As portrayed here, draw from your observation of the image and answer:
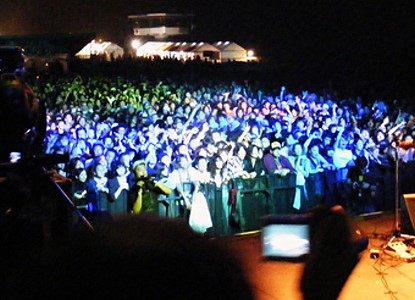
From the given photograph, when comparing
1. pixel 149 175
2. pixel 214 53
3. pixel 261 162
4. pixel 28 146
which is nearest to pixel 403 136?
pixel 261 162

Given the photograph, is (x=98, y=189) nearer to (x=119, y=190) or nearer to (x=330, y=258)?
(x=119, y=190)

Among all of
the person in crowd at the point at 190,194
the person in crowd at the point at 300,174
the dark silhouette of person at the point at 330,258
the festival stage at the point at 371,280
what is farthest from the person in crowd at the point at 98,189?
the dark silhouette of person at the point at 330,258

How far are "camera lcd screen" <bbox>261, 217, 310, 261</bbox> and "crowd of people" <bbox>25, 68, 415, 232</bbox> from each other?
3.36 meters

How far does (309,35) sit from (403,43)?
25.0ft

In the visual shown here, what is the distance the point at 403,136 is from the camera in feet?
31.1

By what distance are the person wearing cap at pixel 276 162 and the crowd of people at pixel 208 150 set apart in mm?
16

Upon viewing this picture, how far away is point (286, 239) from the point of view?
1.69m

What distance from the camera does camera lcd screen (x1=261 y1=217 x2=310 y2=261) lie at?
1442mm

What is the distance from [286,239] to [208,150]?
19.9 ft

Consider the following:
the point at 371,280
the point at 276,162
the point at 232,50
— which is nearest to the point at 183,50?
the point at 232,50

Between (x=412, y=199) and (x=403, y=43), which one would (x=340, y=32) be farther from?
(x=412, y=199)

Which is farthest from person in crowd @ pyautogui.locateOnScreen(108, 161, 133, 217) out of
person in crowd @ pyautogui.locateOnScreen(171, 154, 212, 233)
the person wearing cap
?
the person wearing cap

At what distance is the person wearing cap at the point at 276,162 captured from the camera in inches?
306

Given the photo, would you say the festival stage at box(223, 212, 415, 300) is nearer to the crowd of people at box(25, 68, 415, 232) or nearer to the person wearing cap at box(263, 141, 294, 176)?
the crowd of people at box(25, 68, 415, 232)
